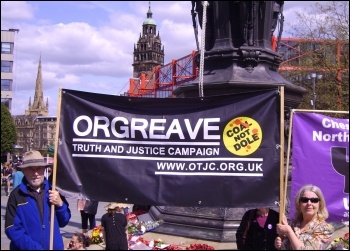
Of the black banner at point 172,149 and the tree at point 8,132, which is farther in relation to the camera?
the tree at point 8,132

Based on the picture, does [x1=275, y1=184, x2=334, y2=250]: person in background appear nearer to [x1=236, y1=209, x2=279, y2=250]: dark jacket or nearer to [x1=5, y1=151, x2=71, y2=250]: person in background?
[x1=236, y1=209, x2=279, y2=250]: dark jacket

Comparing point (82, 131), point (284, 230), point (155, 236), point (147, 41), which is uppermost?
point (147, 41)

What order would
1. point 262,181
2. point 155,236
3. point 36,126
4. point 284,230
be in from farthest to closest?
point 36,126
point 155,236
point 262,181
point 284,230

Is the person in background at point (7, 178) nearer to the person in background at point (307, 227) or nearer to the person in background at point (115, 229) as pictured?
the person in background at point (115, 229)

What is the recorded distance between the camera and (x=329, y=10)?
1213 inches

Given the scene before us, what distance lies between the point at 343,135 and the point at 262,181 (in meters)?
0.80

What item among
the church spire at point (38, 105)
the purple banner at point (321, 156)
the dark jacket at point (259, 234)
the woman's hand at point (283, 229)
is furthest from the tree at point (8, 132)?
the church spire at point (38, 105)

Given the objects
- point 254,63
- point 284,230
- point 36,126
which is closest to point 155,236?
point 254,63

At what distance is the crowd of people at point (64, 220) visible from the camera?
3890mm

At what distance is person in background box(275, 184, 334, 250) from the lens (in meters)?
3.82

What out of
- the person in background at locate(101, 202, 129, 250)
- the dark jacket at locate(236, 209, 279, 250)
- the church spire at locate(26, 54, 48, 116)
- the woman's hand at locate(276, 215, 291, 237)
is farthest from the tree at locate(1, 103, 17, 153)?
the church spire at locate(26, 54, 48, 116)

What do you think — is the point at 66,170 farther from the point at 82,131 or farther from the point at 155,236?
the point at 155,236

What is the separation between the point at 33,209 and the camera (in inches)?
165

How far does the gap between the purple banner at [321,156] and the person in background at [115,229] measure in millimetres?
2789
